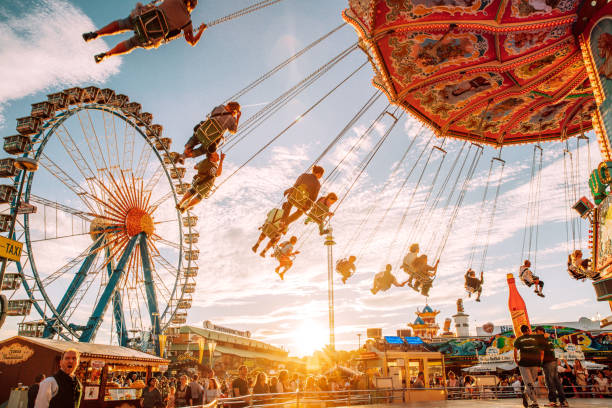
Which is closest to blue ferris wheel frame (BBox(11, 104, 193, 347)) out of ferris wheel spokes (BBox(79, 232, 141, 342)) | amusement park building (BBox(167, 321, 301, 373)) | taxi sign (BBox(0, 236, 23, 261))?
ferris wheel spokes (BBox(79, 232, 141, 342))

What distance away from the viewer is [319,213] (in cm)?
976

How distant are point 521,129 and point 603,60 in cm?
557

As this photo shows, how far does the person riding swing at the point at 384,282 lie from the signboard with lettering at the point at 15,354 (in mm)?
11249

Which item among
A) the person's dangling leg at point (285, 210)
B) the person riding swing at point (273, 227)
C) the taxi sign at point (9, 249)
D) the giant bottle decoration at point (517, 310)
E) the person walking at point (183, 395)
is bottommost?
the person walking at point (183, 395)

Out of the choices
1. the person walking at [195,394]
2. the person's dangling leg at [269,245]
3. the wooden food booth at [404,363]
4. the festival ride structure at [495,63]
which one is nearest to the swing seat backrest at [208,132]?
the person's dangling leg at [269,245]

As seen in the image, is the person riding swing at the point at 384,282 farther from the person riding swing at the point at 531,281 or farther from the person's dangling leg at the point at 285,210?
the person's dangling leg at the point at 285,210

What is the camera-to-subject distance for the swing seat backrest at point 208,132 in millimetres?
8008

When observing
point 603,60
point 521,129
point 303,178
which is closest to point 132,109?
point 303,178

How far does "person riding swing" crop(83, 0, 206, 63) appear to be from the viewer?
6340 mm

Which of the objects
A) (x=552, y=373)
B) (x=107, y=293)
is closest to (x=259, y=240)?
(x=552, y=373)

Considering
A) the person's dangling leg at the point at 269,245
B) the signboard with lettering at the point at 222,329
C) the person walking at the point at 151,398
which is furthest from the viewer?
the signboard with lettering at the point at 222,329

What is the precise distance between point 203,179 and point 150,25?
3289mm

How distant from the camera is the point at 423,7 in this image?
25.6 feet

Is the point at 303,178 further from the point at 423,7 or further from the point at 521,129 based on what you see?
the point at 521,129
